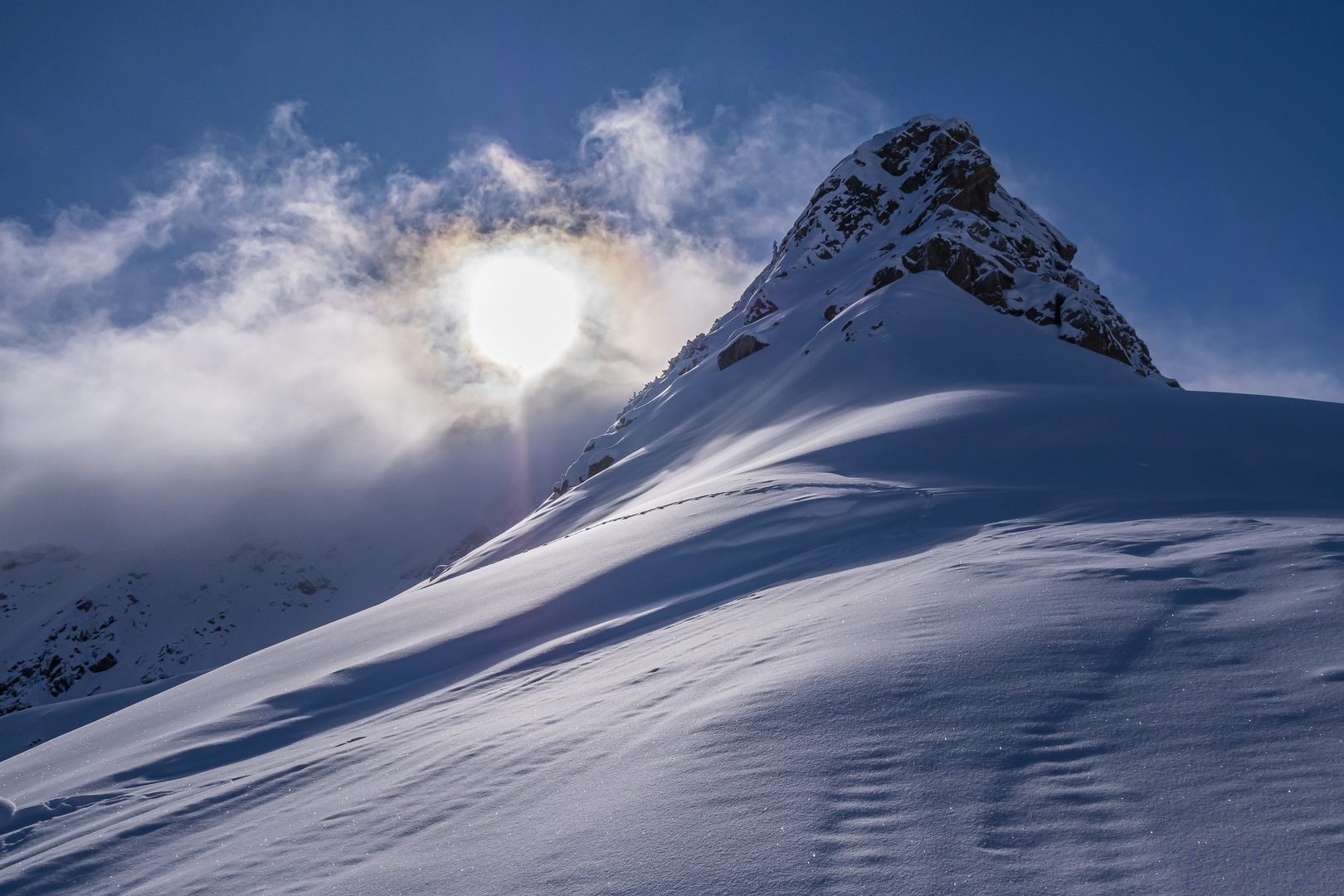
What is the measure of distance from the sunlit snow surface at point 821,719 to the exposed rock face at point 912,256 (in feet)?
71.7

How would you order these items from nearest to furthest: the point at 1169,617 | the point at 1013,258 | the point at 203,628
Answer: the point at 1169,617 → the point at 1013,258 → the point at 203,628

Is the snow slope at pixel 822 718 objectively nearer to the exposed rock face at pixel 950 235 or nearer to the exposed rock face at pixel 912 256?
the exposed rock face at pixel 912 256

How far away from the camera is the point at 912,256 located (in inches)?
1550

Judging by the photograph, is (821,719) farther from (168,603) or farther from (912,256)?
(168,603)

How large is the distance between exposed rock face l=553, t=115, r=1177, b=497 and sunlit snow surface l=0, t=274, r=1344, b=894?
861 inches

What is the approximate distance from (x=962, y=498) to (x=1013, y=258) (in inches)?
1499

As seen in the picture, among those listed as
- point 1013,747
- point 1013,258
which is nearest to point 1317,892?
point 1013,747

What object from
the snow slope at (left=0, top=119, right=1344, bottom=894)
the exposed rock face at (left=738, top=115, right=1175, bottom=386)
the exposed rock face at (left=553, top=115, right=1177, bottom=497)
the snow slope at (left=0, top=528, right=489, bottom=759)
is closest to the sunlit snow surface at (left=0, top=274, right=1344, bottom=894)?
the snow slope at (left=0, top=119, right=1344, bottom=894)

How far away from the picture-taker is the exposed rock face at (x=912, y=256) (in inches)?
1380

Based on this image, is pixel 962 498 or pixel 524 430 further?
pixel 524 430

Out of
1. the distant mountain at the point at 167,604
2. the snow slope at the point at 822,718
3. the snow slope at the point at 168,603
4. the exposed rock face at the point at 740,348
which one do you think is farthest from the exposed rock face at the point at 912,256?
the snow slope at the point at 168,603

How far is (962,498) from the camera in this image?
8102mm

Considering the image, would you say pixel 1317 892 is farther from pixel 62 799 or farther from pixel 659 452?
pixel 659 452

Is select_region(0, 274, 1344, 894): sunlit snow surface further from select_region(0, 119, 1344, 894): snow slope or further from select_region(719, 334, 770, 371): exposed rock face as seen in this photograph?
select_region(719, 334, 770, 371): exposed rock face
